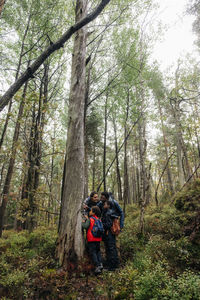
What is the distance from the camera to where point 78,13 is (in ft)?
17.8

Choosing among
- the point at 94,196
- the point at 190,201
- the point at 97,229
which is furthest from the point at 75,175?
the point at 190,201

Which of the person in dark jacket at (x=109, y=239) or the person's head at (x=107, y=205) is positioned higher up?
the person's head at (x=107, y=205)

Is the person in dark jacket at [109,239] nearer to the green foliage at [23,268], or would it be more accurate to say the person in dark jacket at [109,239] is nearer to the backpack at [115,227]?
the backpack at [115,227]

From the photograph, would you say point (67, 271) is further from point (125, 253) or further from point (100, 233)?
point (125, 253)

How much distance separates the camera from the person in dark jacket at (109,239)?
13.7 ft

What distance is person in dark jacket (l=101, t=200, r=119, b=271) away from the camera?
4.17 meters

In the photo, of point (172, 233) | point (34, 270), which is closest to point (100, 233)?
point (34, 270)

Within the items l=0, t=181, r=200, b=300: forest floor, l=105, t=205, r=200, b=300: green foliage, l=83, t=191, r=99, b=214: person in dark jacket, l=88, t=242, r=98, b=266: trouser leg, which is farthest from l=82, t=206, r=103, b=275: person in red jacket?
l=83, t=191, r=99, b=214: person in dark jacket

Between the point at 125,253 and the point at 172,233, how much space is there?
5.43ft

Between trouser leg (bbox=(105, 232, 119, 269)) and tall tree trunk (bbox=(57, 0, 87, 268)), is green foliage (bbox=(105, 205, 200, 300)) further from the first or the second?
tall tree trunk (bbox=(57, 0, 87, 268))

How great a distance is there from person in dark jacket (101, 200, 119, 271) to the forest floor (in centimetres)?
24

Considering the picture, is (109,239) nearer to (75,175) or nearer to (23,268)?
(75,175)

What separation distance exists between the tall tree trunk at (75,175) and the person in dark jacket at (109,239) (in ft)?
2.61

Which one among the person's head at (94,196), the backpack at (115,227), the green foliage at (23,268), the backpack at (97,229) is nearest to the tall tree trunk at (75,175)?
the backpack at (97,229)
